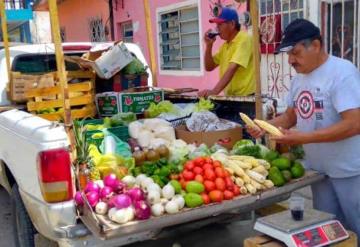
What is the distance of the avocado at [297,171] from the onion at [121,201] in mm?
1193

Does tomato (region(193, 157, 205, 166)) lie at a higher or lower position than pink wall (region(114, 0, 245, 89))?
lower

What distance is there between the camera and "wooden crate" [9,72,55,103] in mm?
4508

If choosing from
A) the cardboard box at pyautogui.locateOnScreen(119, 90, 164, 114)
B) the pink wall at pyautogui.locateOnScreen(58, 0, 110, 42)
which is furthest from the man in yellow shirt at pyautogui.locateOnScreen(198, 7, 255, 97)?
the pink wall at pyautogui.locateOnScreen(58, 0, 110, 42)

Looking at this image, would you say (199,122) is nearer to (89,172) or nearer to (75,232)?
(89,172)

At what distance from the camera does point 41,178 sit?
108 inches

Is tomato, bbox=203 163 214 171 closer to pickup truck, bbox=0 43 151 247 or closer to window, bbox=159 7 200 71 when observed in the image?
pickup truck, bbox=0 43 151 247

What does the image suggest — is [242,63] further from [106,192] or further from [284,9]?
[284,9]

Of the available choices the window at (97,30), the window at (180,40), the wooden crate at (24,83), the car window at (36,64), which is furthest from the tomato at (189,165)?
the window at (97,30)

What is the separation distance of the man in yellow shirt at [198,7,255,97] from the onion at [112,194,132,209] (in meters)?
2.07

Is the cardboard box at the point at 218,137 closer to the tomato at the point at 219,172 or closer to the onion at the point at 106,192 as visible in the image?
the tomato at the point at 219,172

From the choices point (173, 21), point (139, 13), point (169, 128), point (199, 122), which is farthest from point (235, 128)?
point (139, 13)

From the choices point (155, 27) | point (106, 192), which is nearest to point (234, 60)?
point (106, 192)

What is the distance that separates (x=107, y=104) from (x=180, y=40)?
5743 mm

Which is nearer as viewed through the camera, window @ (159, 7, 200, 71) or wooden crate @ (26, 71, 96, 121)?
wooden crate @ (26, 71, 96, 121)
